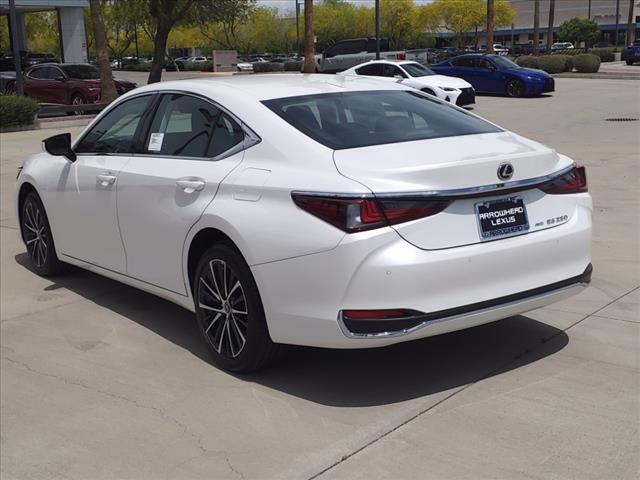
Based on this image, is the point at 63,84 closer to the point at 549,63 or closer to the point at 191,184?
the point at 191,184

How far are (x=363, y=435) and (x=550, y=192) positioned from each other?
1.72m

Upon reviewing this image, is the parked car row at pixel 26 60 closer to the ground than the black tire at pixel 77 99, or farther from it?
farther from it

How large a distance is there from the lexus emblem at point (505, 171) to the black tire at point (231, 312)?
56.0 inches

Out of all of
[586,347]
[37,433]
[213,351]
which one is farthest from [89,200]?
[586,347]

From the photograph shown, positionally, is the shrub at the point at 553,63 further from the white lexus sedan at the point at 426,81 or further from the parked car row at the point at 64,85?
the parked car row at the point at 64,85

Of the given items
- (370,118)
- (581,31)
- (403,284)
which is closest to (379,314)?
(403,284)

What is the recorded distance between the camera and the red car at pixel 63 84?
25.4 meters

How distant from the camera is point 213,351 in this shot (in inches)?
188

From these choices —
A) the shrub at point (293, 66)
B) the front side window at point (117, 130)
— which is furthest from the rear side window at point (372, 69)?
the shrub at point (293, 66)

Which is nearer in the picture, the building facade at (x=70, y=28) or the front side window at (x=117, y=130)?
the front side window at (x=117, y=130)

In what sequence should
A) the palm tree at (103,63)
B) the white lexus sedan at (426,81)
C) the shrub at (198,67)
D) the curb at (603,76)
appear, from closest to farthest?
the white lexus sedan at (426,81), the palm tree at (103,63), the curb at (603,76), the shrub at (198,67)

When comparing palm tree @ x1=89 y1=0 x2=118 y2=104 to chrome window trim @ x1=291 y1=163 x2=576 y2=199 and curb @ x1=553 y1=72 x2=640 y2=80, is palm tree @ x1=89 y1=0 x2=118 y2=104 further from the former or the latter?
chrome window trim @ x1=291 y1=163 x2=576 y2=199

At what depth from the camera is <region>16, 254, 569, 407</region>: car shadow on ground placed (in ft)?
14.4

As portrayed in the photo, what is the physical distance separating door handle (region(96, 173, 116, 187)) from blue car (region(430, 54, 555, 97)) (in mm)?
22362
